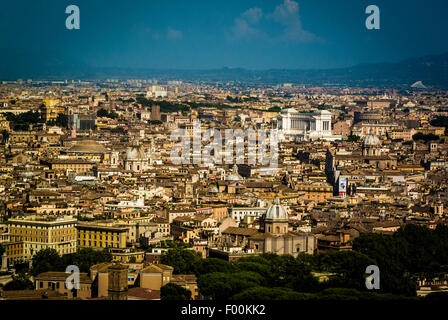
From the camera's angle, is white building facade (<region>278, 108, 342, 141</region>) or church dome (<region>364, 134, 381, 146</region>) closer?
church dome (<region>364, 134, 381, 146</region>)

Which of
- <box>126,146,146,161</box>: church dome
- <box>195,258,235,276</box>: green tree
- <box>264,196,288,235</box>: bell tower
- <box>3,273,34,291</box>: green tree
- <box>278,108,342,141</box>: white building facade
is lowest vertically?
<box>3,273,34,291</box>: green tree

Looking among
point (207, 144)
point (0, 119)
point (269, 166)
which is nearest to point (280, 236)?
point (269, 166)

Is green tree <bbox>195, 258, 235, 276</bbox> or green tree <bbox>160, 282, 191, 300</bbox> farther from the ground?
green tree <bbox>195, 258, 235, 276</bbox>

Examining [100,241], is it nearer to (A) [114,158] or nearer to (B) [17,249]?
(B) [17,249]
